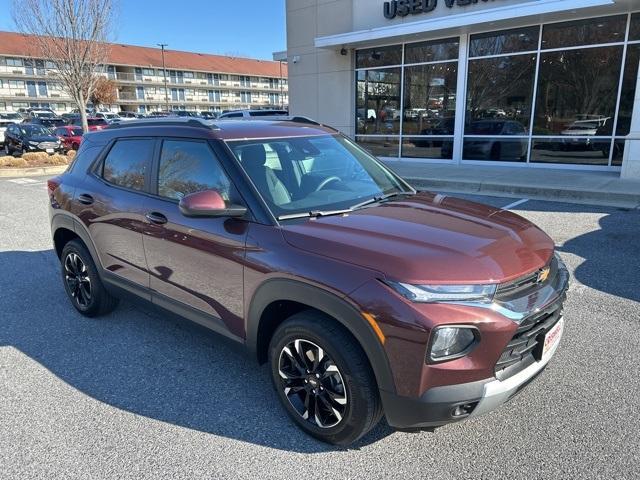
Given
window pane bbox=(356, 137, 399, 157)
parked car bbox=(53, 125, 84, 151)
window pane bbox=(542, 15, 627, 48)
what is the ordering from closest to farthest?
window pane bbox=(542, 15, 627, 48)
window pane bbox=(356, 137, 399, 157)
parked car bbox=(53, 125, 84, 151)

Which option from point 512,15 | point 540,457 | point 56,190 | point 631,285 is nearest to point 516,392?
point 540,457

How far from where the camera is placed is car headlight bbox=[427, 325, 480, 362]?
219 centimetres

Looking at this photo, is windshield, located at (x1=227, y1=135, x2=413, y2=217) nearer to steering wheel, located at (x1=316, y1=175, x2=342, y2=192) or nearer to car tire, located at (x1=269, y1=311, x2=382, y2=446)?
steering wheel, located at (x1=316, y1=175, x2=342, y2=192)

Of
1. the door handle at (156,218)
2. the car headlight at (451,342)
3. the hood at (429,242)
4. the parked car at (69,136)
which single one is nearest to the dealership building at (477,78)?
the hood at (429,242)

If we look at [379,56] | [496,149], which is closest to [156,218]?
[496,149]

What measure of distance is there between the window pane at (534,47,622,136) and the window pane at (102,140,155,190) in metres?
11.5

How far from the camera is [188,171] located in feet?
11.0

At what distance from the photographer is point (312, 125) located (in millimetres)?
4039

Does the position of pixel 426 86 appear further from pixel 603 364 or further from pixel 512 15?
pixel 603 364

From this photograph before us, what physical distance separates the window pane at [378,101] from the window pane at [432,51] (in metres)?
0.63

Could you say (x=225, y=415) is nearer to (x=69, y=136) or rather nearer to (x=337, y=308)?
(x=337, y=308)

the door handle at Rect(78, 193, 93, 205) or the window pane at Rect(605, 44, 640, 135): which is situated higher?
the window pane at Rect(605, 44, 640, 135)

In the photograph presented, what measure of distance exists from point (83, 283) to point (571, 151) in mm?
11893

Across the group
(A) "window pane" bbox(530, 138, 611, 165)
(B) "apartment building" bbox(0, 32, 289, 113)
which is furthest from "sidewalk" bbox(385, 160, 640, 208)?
(B) "apartment building" bbox(0, 32, 289, 113)
